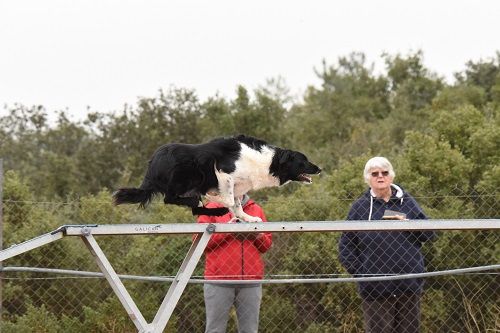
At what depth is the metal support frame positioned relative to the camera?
4922 mm

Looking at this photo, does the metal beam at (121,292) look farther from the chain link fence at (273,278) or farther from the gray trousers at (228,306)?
the chain link fence at (273,278)

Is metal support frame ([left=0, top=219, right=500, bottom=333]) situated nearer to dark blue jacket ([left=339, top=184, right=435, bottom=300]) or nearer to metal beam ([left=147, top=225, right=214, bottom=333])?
metal beam ([left=147, top=225, right=214, bottom=333])

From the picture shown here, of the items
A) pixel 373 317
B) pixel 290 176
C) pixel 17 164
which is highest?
pixel 290 176

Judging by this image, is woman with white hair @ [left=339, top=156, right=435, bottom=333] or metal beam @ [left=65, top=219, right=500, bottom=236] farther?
woman with white hair @ [left=339, top=156, right=435, bottom=333]

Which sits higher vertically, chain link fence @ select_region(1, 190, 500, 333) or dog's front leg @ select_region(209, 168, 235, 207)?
dog's front leg @ select_region(209, 168, 235, 207)

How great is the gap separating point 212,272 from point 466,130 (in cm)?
618

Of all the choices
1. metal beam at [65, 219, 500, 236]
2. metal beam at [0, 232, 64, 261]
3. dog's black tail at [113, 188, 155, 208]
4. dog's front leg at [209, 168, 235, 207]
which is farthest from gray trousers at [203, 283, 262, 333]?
metal beam at [0, 232, 64, 261]

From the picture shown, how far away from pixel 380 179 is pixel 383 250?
46cm

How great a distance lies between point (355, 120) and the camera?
25.2 meters

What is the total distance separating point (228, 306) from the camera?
242 inches

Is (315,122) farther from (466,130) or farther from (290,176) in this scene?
(290,176)

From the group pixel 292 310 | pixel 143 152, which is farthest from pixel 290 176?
pixel 143 152

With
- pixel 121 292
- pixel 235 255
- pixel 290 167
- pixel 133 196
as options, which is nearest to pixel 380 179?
pixel 290 167

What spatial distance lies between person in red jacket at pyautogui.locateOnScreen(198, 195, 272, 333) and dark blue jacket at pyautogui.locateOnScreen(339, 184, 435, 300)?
0.57 metres
